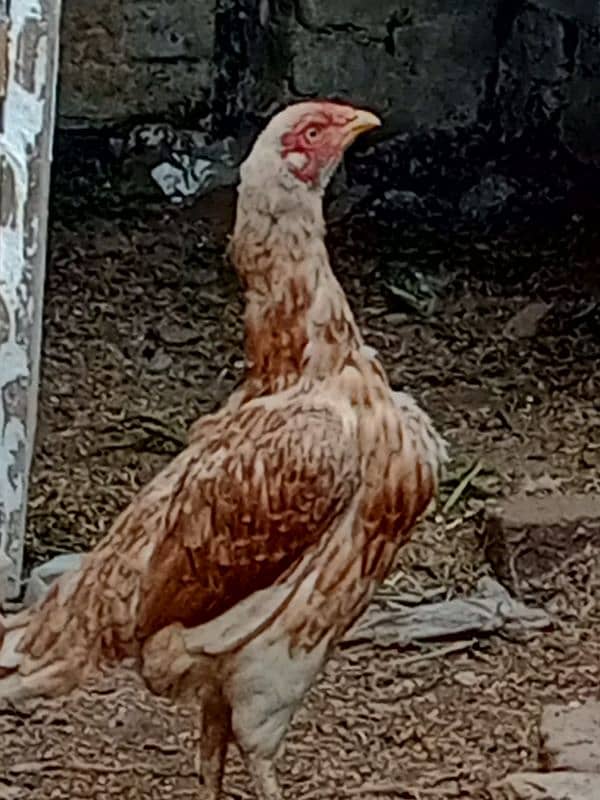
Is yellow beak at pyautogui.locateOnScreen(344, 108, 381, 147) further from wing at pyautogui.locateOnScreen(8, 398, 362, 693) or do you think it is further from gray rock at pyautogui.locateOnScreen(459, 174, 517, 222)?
gray rock at pyautogui.locateOnScreen(459, 174, 517, 222)

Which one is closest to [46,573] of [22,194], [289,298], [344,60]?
[22,194]

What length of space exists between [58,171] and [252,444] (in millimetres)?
1542

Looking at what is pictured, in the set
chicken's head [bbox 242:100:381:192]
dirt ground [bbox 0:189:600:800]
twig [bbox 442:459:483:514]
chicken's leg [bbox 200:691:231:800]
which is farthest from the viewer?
twig [bbox 442:459:483:514]

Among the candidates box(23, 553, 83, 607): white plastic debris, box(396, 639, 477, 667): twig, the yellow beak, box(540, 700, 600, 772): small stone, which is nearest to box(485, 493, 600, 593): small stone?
box(396, 639, 477, 667): twig

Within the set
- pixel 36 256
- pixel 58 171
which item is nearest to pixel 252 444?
pixel 36 256

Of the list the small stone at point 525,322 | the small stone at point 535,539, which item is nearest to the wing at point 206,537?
the small stone at point 535,539

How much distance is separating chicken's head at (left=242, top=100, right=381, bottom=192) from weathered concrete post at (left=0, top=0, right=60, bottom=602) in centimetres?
37

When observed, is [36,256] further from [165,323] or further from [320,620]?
[165,323]

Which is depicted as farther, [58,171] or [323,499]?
[58,171]

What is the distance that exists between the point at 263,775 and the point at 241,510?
26 cm

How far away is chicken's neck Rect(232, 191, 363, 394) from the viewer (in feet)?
5.60

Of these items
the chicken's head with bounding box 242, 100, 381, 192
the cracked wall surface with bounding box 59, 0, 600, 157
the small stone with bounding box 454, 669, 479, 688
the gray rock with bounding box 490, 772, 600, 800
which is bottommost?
the small stone with bounding box 454, 669, 479, 688

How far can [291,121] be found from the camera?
170 cm

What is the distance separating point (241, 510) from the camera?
1.74 metres
